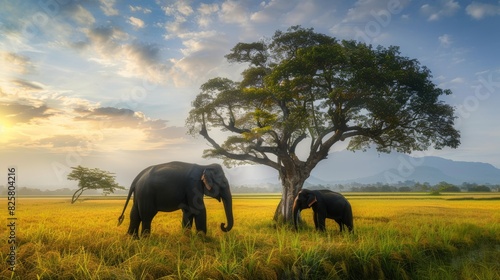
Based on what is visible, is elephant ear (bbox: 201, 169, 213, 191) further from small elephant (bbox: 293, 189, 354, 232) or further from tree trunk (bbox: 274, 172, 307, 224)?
tree trunk (bbox: 274, 172, 307, 224)

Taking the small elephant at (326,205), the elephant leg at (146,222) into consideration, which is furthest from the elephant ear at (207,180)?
the small elephant at (326,205)

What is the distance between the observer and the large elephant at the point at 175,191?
9.32 m

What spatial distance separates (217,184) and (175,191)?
133 centimetres

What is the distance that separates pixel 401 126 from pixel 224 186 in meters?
12.3

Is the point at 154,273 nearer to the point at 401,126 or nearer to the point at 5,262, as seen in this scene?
the point at 5,262

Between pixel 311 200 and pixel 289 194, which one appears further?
pixel 289 194

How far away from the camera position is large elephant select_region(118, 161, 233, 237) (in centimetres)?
932

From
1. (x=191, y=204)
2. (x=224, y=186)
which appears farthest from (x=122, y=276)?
(x=224, y=186)

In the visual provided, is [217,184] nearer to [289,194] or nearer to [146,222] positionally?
[146,222]

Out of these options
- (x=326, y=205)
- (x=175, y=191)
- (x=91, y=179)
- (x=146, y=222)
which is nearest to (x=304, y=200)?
(x=326, y=205)

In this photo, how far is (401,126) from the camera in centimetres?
1761

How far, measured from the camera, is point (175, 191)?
31.0 feet

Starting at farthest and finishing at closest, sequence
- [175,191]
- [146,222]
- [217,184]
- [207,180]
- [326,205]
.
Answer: [326,205]
[217,184]
[207,180]
[175,191]
[146,222]

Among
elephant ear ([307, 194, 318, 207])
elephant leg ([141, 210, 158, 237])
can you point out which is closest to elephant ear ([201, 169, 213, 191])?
elephant leg ([141, 210, 158, 237])
